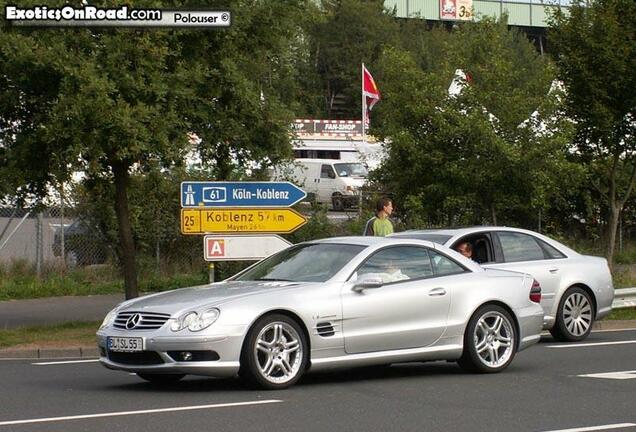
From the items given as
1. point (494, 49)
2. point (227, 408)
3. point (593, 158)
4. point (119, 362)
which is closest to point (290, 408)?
point (227, 408)

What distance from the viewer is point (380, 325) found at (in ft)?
40.6

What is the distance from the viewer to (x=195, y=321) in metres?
11.4

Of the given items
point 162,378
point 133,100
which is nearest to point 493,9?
point 133,100

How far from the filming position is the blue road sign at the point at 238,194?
19.1 meters

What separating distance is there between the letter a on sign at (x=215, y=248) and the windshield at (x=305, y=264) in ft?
17.9

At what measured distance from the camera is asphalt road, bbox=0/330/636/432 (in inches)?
389

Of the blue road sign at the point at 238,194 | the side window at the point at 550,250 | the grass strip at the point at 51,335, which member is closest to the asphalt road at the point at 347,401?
the grass strip at the point at 51,335

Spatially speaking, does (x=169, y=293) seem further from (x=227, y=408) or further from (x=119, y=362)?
(x=227, y=408)

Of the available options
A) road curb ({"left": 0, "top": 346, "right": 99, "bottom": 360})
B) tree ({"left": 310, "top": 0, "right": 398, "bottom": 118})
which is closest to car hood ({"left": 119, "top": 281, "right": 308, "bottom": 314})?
road curb ({"left": 0, "top": 346, "right": 99, "bottom": 360})

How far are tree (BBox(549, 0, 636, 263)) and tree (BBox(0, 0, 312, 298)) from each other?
21.4 feet

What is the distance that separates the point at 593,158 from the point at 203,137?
995cm

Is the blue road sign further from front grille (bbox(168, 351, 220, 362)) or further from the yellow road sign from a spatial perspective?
front grille (bbox(168, 351, 220, 362))

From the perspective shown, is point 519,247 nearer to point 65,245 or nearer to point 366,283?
point 366,283

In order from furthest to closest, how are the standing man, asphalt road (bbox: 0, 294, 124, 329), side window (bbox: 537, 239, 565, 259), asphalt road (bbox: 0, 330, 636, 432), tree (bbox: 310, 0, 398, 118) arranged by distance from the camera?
1. tree (bbox: 310, 0, 398, 118)
2. asphalt road (bbox: 0, 294, 124, 329)
3. the standing man
4. side window (bbox: 537, 239, 565, 259)
5. asphalt road (bbox: 0, 330, 636, 432)
